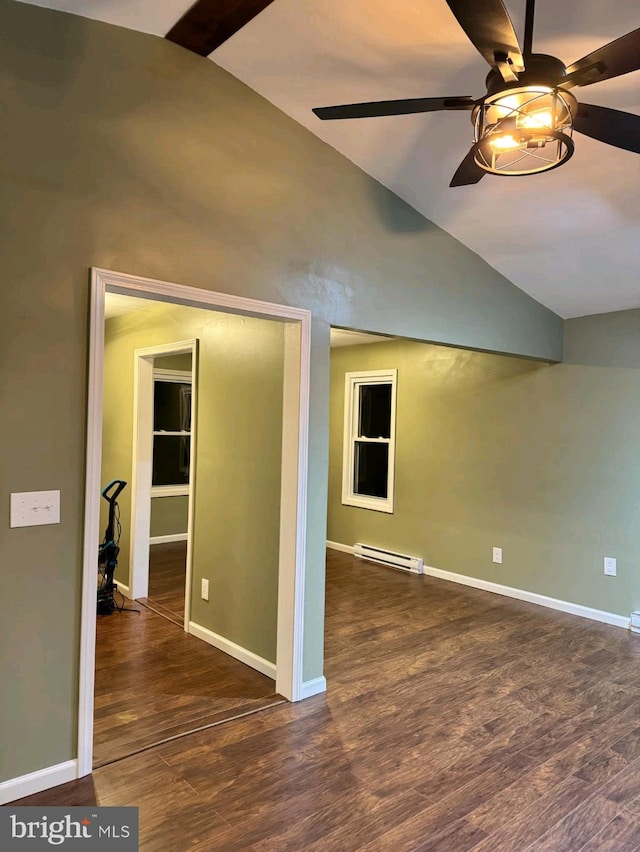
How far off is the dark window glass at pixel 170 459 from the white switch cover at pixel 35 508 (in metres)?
4.97

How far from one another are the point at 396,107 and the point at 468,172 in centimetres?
56

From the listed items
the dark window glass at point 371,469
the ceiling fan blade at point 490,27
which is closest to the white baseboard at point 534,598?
the dark window glass at point 371,469

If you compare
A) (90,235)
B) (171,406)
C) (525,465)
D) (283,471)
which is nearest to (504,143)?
(90,235)

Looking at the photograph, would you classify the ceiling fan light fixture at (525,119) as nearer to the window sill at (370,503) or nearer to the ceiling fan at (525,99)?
the ceiling fan at (525,99)

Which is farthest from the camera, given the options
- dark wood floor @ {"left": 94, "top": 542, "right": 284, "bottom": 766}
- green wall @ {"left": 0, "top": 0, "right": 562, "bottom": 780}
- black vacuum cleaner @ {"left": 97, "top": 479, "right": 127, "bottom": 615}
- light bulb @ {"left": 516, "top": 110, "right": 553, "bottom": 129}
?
black vacuum cleaner @ {"left": 97, "top": 479, "right": 127, "bottom": 615}

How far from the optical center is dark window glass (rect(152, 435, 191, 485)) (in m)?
7.23

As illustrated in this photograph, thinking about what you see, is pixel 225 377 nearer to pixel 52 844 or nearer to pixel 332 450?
pixel 52 844

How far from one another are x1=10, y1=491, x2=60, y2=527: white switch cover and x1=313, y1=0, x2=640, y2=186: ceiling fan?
1808 mm

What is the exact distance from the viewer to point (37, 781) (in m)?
2.26

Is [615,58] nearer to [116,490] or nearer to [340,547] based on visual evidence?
[116,490]

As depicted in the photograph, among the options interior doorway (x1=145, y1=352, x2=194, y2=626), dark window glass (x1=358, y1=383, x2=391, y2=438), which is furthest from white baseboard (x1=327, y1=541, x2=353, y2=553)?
interior doorway (x1=145, y1=352, x2=194, y2=626)

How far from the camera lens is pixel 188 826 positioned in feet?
6.95

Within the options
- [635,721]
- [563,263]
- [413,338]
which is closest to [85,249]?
[413,338]

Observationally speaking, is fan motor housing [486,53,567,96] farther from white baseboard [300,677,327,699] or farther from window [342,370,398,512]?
window [342,370,398,512]
